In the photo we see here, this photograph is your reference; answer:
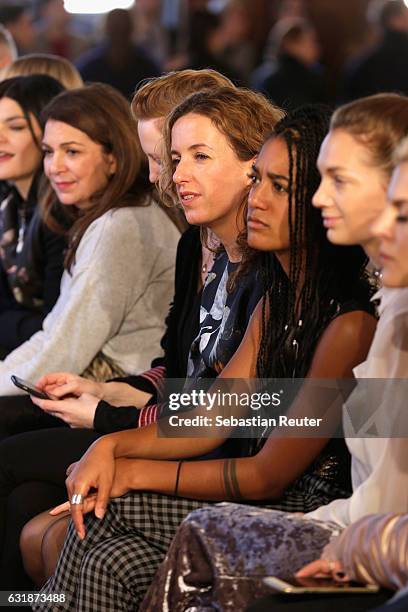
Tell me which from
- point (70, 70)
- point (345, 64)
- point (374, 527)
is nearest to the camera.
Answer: point (374, 527)

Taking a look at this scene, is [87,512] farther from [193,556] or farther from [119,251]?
[119,251]

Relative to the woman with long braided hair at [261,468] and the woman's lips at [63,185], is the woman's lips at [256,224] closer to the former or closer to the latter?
the woman with long braided hair at [261,468]

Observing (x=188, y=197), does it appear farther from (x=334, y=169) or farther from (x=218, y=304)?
(x=334, y=169)

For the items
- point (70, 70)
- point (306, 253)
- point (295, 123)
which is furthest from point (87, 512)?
point (70, 70)

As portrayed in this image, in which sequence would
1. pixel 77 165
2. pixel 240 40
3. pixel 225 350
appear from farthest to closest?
pixel 240 40 → pixel 77 165 → pixel 225 350

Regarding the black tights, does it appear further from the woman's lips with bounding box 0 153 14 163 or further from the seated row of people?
the woman's lips with bounding box 0 153 14 163

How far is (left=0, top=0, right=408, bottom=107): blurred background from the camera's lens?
24.5ft

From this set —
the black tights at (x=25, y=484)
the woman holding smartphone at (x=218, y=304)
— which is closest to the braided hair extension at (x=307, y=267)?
the woman holding smartphone at (x=218, y=304)

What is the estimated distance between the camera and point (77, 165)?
361 centimetres

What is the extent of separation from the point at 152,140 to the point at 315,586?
5.00 ft

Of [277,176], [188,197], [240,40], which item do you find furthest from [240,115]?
[240,40]

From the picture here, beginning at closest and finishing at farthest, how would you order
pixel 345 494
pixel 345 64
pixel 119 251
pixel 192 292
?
1. pixel 345 494
2. pixel 192 292
3. pixel 119 251
4. pixel 345 64

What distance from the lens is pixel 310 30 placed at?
7879mm

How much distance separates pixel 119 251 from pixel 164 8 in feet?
18.5
